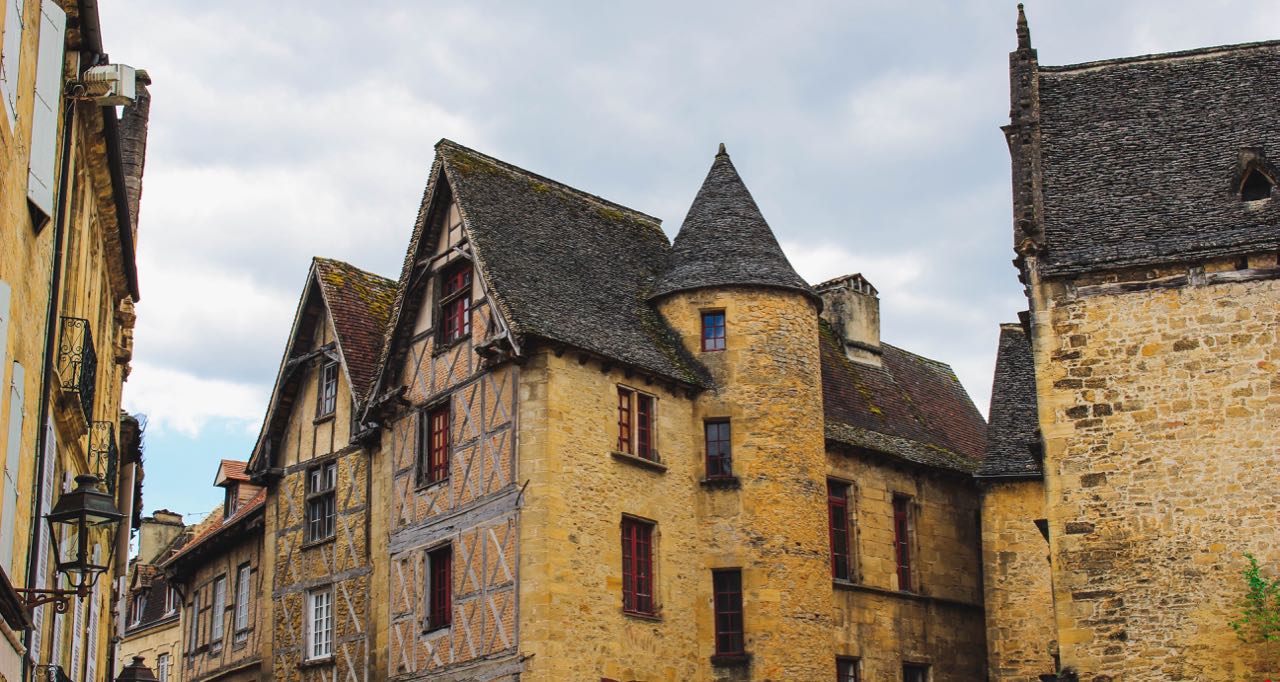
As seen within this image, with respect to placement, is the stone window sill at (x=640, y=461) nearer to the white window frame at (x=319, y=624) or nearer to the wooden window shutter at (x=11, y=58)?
the white window frame at (x=319, y=624)

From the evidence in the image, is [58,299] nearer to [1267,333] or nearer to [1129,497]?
[1129,497]

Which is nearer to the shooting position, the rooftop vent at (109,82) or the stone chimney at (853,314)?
the rooftop vent at (109,82)

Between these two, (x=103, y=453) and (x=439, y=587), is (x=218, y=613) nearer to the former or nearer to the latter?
(x=439, y=587)

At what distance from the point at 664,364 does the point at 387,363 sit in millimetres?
4736

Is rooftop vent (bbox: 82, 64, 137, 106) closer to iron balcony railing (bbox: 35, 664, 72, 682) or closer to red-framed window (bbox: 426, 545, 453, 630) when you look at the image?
iron balcony railing (bbox: 35, 664, 72, 682)

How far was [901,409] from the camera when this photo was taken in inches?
1136

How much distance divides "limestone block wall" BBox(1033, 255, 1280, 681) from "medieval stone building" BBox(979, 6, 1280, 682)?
0.06ft

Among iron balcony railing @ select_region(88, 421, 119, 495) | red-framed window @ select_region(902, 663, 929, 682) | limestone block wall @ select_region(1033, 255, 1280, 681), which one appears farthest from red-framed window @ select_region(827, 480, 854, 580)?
iron balcony railing @ select_region(88, 421, 119, 495)

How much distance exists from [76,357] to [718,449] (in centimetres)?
1166

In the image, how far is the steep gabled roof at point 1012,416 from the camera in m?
25.8

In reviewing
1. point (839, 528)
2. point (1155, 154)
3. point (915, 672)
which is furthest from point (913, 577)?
point (1155, 154)

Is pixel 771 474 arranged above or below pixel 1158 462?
above

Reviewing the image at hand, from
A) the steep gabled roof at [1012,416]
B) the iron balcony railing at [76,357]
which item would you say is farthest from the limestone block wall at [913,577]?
the iron balcony railing at [76,357]

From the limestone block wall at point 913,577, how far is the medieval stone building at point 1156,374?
569cm
